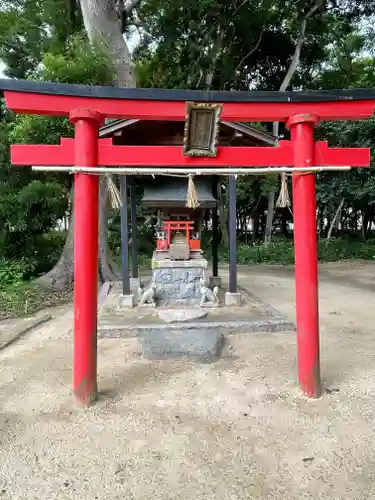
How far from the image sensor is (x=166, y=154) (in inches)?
131

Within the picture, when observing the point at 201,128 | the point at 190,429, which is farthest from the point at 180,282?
the point at 190,429

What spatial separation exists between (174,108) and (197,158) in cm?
48

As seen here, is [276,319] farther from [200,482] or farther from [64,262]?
[64,262]

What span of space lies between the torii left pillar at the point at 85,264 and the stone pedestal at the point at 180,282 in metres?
3.53

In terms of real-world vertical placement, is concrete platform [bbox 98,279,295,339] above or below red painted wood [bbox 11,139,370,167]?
below

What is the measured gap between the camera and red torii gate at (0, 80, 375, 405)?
3184 mm

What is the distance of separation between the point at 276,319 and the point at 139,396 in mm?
2938

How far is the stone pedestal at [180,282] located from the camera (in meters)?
6.82

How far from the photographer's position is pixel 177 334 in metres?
4.93

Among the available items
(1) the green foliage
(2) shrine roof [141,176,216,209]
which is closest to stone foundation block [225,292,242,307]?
(2) shrine roof [141,176,216,209]

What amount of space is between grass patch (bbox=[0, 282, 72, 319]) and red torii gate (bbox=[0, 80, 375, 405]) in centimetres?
422

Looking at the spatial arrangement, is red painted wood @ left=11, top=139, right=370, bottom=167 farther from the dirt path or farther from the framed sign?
the dirt path

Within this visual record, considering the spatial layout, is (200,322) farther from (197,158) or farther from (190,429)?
(197,158)

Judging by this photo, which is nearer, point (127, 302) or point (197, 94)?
point (197, 94)
